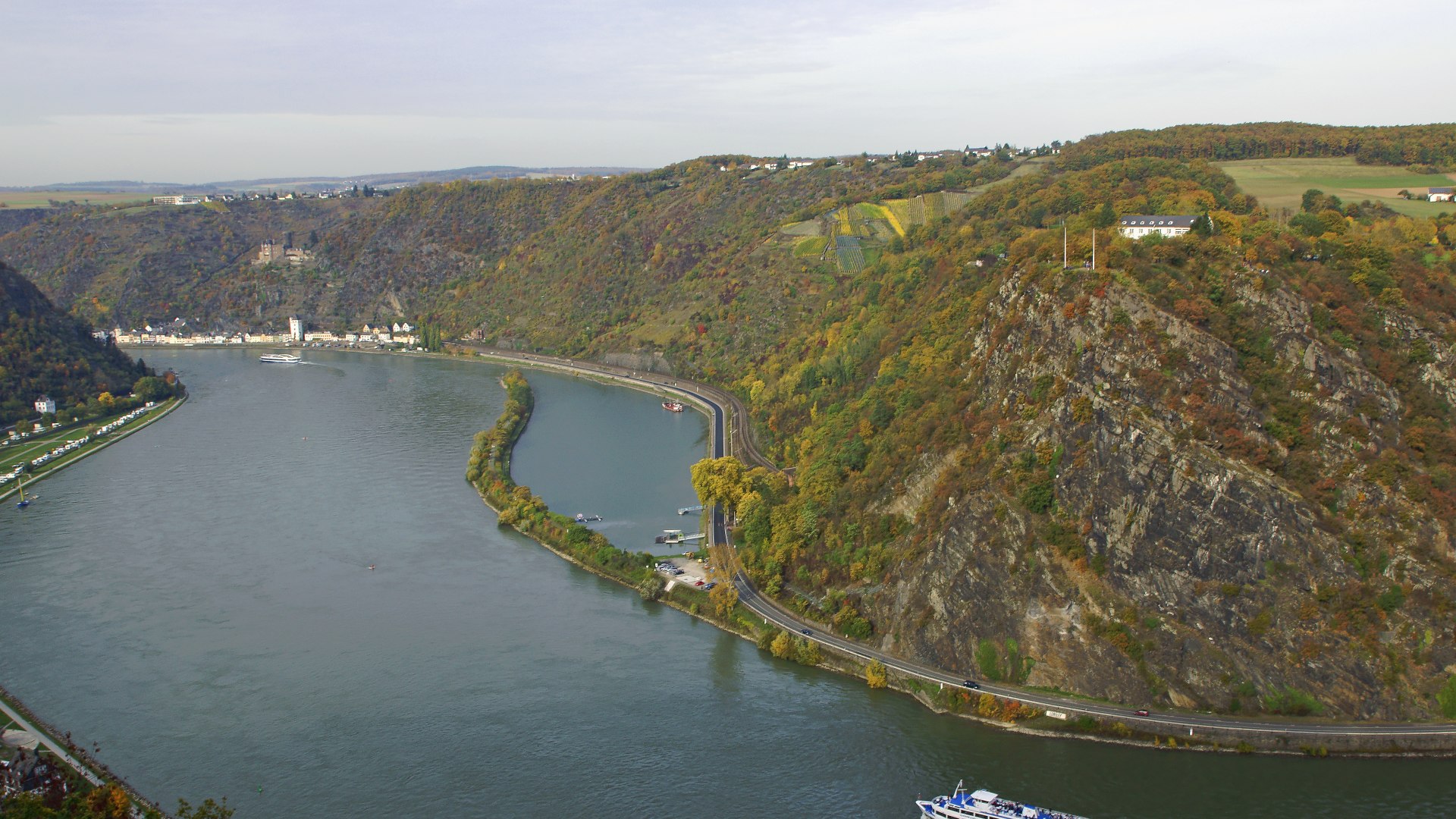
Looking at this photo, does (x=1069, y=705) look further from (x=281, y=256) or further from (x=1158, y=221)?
(x=281, y=256)

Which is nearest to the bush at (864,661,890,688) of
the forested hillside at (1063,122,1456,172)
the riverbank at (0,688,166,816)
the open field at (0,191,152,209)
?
the riverbank at (0,688,166,816)

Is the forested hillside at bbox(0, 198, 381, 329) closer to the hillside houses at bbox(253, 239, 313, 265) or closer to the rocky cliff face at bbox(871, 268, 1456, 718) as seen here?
the hillside houses at bbox(253, 239, 313, 265)

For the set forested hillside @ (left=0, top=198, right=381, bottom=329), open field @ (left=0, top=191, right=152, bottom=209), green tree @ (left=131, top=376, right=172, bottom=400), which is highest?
open field @ (left=0, top=191, right=152, bottom=209)

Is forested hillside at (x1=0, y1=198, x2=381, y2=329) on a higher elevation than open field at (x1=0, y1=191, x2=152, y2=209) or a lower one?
lower

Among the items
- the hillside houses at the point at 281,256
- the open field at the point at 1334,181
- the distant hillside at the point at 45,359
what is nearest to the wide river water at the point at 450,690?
the distant hillside at the point at 45,359

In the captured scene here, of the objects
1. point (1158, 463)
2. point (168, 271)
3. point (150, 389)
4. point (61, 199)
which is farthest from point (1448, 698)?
point (61, 199)

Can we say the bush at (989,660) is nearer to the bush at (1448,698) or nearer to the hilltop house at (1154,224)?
the bush at (1448,698)
